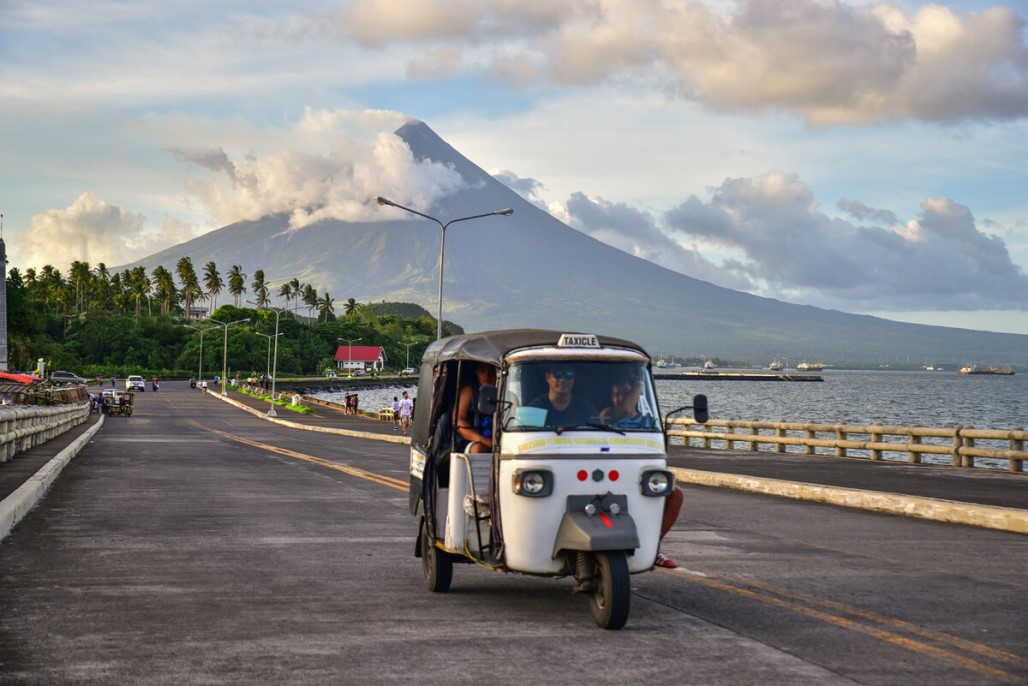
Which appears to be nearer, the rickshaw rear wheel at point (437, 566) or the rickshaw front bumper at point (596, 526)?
the rickshaw front bumper at point (596, 526)

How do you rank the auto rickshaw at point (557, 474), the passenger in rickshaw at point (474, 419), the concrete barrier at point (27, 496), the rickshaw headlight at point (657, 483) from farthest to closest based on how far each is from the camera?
the concrete barrier at point (27, 496) < the passenger in rickshaw at point (474, 419) < the rickshaw headlight at point (657, 483) < the auto rickshaw at point (557, 474)

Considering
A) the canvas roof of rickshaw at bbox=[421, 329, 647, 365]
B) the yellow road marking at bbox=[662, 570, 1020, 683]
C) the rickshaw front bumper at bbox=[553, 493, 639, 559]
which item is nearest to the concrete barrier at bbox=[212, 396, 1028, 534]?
the yellow road marking at bbox=[662, 570, 1020, 683]

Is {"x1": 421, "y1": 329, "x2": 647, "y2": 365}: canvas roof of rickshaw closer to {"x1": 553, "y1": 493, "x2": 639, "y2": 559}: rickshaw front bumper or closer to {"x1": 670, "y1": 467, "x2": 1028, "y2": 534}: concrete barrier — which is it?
{"x1": 553, "y1": 493, "x2": 639, "y2": 559}: rickshaw front bumper

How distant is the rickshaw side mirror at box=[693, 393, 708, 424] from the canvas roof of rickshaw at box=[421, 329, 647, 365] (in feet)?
1.92

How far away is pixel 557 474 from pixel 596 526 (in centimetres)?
50

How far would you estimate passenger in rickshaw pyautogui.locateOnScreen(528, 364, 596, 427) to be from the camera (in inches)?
353

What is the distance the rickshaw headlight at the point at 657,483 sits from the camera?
876cm

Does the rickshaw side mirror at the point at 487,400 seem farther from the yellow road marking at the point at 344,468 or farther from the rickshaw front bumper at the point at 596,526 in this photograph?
the yellow road marking at the point at 344,468

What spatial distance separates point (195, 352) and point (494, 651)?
618ft

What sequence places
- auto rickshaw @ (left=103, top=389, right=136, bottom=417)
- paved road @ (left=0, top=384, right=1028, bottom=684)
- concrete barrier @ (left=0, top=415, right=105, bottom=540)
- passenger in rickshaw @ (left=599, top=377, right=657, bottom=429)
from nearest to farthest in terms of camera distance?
paved road @ (left=0, top=384, right=1028, bottom=684), passenger in rickshaw @ (left=599, top=377, right=657, bottom=429), concrete barrier @ (left=0, top=415, right=105, bottom=540), auto rickshaw @ (left=103, top=389, right=136, bottom=417)

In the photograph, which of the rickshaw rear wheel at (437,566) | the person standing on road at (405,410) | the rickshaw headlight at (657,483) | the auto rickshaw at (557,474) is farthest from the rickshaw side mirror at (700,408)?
the person standing on road at (405,410)

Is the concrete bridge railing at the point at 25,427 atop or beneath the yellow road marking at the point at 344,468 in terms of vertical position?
atop

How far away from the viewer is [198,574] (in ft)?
36.0

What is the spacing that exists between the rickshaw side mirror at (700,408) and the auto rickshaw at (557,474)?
0.03m
